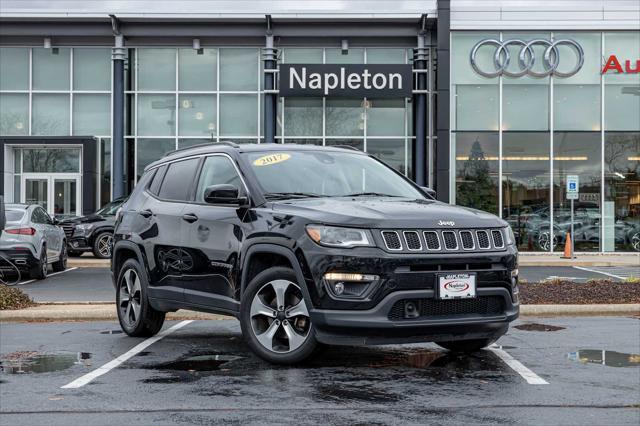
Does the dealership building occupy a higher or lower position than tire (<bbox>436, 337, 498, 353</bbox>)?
higher

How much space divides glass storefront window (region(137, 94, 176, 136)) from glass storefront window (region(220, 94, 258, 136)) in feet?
5.65

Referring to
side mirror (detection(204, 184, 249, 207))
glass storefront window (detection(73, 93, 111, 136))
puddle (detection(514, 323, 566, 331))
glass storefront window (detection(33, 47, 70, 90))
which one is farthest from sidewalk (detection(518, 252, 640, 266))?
side mirror (detection(204, 184, 249, 207))

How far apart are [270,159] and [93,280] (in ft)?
35.3

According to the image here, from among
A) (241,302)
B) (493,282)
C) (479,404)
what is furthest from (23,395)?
(493,282)

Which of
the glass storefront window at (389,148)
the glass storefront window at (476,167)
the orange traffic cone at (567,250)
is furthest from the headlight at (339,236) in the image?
the glass storefront window at (389,148)

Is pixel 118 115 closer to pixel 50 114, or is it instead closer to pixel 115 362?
pixel 50 114

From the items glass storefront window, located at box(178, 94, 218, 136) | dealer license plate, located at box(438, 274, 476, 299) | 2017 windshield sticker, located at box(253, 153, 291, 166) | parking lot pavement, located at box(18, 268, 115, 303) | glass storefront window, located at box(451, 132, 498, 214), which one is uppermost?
glass storefront window, located at box(178, 94, 218, 136)

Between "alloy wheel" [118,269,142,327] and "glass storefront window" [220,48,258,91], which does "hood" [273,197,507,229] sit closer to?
"alloy wheel" [118,269,142,327]

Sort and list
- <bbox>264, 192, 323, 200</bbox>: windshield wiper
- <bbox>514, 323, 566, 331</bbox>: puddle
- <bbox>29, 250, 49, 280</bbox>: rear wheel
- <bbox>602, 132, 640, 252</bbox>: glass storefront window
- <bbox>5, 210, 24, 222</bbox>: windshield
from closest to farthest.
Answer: <bbox>264, 192, 323, 200</bbox>: windshield wiper
<bbox>514, 323, 566, 331</bbox>: puddle
<bbox>5, 210, 24, 222</bbox>: windshield
<bbox>29, 250, 49, 280</bbox>: rear wheel
<bbox>602, 132, 640, 252</bbox>: glass storefront window

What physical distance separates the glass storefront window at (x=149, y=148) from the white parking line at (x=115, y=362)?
66.2ft

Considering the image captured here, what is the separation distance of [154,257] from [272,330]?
2.04m

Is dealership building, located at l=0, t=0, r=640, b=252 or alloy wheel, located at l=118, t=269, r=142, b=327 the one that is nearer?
alloy wheel, located at l=118, t=269, r=142, b=327

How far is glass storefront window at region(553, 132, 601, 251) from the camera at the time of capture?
1104 inches

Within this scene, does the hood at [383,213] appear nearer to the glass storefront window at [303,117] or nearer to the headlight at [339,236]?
the headlight at [339,236]
